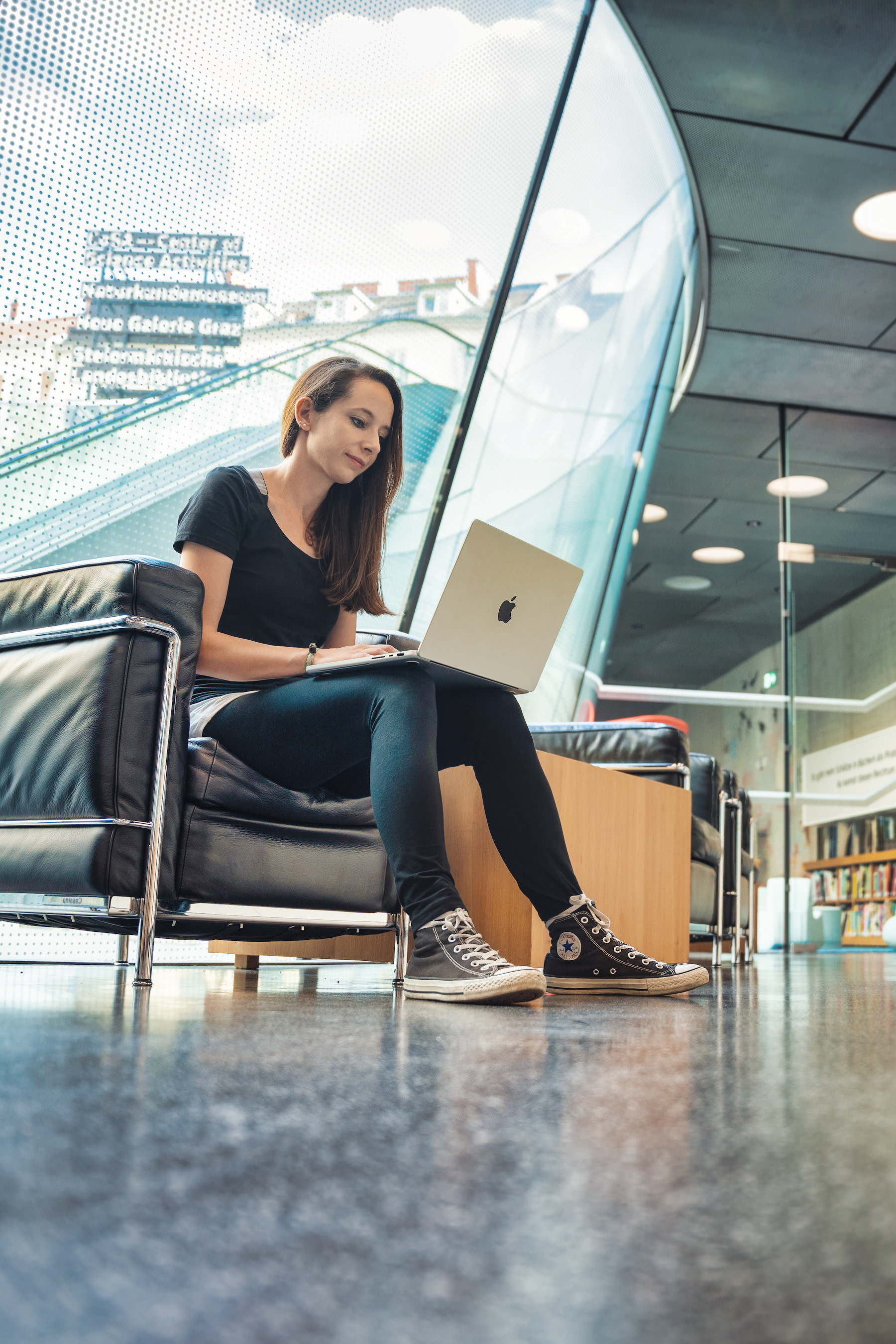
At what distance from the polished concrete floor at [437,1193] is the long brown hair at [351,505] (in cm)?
135

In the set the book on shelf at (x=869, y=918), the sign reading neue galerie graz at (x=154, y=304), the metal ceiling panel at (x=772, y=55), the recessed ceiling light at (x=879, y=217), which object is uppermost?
the metal ceiling panel at (x=772, y=55)

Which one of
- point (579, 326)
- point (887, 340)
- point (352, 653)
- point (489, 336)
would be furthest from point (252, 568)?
point (887, 340)

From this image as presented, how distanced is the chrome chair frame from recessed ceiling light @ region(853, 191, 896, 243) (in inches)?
193

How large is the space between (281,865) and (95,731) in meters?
0.44

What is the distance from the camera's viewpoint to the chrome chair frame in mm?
1638

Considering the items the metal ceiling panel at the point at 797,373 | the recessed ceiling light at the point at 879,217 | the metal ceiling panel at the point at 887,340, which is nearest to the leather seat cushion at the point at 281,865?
the recessed ceiling light at the point at 879,217

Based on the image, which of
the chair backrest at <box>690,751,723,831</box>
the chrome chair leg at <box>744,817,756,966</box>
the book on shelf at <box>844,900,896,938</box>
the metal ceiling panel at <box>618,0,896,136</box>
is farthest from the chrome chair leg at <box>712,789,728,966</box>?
the book on shelf at <box>844,900,896,938</box>

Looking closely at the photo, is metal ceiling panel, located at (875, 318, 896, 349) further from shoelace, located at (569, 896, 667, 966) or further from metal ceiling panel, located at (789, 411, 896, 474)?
shoelace, located at (569, 896, 667, 966)

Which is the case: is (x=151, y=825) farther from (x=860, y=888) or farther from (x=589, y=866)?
(x=860, y=888)

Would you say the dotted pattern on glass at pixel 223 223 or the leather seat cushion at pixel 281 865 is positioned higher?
the dotted pattern on glass at pixel 223 223

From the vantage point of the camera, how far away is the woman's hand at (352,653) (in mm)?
1759

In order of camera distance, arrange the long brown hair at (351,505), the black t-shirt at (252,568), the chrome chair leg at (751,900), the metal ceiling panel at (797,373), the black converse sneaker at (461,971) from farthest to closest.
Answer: the metal ceiling panel at (797,373) < the chrome chair leg at (751,900) < the long brown hair at (351,505) < the black t-shirt at (252,568) < the black converse sneaker at (461,971)

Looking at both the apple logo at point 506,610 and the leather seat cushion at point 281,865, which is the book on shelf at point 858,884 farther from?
the apple logo at point 506,610

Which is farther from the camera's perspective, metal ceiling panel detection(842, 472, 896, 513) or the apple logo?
metal ceiling panel detection(842, 472, 896, 513)
